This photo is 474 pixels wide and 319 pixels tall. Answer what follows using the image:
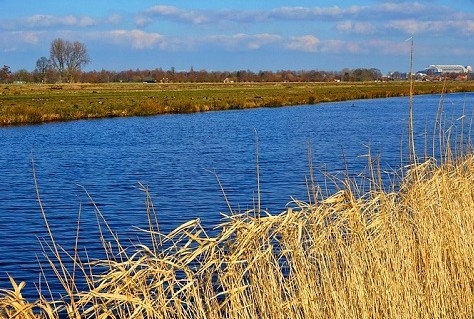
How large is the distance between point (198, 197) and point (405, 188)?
10.1 m

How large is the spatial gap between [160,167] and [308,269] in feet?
59.3

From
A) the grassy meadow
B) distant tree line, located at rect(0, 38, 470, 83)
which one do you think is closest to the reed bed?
the grassy meadow

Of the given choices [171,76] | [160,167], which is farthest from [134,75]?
[160,167]

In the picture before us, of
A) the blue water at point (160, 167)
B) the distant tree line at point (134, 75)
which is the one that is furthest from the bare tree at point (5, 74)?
the blue water at point (160, 167)

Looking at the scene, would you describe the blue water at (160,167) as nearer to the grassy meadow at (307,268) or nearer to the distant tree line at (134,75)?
the grassy meadow at (307,268)

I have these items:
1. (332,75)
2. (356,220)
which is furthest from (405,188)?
(332,75)

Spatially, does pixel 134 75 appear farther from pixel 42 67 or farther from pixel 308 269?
pixel 308 269

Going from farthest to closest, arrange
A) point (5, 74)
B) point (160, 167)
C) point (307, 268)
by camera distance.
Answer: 1. point (5, 74)
2. point (160, 167)
3. point (307, 268)

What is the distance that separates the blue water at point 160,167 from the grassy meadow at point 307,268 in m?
0.64

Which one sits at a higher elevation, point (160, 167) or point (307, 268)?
point (307, 268)

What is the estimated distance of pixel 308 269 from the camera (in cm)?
A: 548

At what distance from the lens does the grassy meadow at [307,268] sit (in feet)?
14.9

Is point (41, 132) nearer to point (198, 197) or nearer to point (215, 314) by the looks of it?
point (198, 197)

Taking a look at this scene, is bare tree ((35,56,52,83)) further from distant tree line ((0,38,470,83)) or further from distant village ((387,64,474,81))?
distant village ((387,64,474,81))
